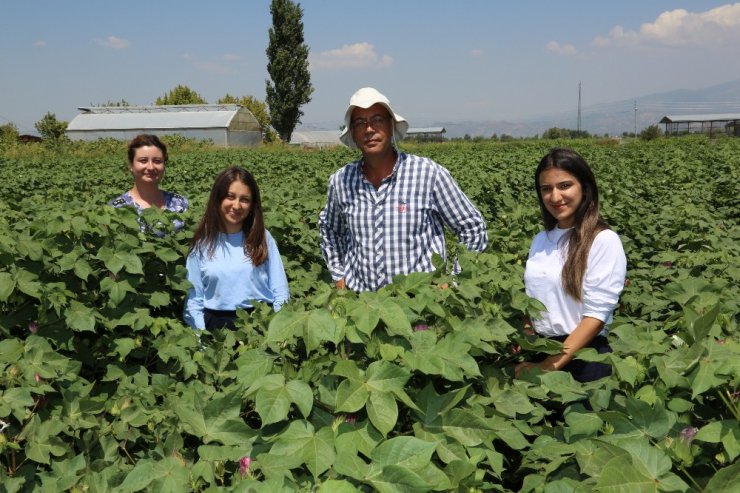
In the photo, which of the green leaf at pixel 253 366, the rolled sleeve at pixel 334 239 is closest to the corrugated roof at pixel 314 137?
the rolled sleeve at pixel 334 239

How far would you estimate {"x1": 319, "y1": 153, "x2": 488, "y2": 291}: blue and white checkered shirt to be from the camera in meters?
2.94

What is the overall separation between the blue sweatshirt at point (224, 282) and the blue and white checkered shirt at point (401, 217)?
0.46 meters

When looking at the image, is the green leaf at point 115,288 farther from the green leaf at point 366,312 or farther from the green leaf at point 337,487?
the green leaf at point 337,487

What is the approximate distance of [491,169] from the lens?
41.2 feet

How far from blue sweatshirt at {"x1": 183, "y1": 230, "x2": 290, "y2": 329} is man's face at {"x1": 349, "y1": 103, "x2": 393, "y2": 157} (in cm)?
84

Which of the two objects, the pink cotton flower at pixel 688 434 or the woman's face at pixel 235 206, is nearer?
the pink cotton flower at pixel 688 434

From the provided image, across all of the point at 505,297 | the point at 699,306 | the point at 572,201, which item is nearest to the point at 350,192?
the point at 572,201

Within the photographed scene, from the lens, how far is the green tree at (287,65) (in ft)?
171

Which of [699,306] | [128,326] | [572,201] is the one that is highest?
[572,201]

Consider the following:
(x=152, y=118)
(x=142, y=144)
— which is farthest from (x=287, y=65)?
(x=142, y=144)

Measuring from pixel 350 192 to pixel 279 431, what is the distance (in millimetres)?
1860

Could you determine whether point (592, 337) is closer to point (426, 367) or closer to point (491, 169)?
point (426, 367)

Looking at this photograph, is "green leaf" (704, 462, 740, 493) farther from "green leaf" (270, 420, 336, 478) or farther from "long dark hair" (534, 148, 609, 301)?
"long dark hair" (534, 148, 609, 301)

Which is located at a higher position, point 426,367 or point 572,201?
point 572,201
